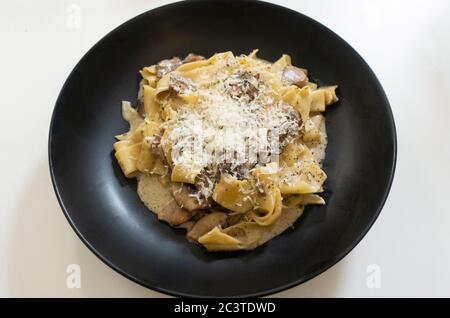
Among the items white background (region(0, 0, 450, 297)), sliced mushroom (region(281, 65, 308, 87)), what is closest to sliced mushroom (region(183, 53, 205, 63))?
sliced mushroom (region(281, 65, 308, 87))

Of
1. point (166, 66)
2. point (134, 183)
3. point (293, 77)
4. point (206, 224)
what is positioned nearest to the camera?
point (206, 224)

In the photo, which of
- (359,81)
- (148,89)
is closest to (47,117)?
(148,89)

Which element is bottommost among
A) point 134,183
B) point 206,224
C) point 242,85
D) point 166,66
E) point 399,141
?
point 206,224

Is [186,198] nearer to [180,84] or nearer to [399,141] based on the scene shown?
[180,84]

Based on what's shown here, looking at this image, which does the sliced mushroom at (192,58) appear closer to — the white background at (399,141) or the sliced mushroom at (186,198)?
the white background at (399,141)

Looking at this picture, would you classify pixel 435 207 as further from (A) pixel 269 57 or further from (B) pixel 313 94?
(A) pixel 269 57

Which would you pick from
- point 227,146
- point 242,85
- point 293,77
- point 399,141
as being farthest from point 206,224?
point 399,141
